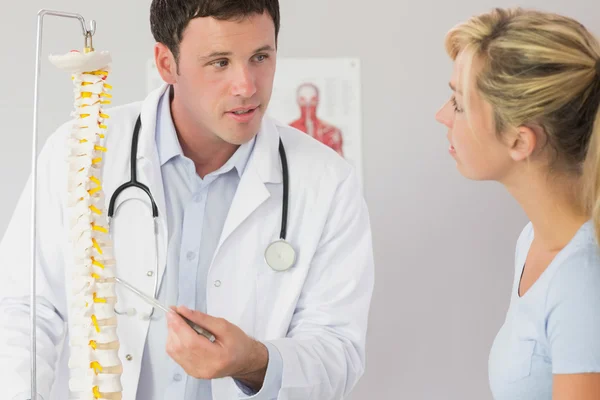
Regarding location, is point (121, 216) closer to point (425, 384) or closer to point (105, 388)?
point (105, 388)

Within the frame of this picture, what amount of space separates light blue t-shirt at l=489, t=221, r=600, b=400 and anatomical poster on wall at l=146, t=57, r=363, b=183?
1197mm

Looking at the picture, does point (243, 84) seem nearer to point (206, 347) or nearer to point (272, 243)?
point (272, 243)

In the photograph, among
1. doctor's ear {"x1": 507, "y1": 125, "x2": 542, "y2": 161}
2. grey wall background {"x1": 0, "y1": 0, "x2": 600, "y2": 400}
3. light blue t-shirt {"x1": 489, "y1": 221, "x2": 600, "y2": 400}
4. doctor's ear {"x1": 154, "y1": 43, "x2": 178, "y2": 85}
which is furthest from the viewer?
grey wall background {"x1": 0, "y1": 0, "x2": 600, "y2": 400}

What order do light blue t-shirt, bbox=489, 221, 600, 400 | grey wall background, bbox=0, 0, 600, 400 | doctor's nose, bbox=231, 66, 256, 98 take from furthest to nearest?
grey wall background, bbox=0, 0, 600, 400
doctor's nose, bbox=231, 66, 256, 98
light blue t-shirt, bbox=489, 221, 600, 400

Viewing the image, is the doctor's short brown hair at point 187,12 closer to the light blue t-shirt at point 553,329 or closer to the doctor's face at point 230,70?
A: the doctor's face at point 230,70

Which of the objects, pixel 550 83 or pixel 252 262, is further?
pixel 252 262

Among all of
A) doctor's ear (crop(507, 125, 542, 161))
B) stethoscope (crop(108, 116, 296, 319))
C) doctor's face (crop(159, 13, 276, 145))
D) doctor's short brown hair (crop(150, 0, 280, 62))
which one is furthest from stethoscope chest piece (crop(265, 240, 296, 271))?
doctor's ear (crop(507, 125, 542, 161))

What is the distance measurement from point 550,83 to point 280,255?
0.70 metres

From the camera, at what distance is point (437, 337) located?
8.27 feet

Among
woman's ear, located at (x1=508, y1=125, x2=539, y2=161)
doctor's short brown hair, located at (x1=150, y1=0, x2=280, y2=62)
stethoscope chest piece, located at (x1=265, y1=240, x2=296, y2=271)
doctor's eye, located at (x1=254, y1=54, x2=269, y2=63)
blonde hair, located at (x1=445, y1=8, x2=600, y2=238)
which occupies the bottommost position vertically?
stethoscope chest piece, located at (x1=265, y1=240, x2=296, y2=271)

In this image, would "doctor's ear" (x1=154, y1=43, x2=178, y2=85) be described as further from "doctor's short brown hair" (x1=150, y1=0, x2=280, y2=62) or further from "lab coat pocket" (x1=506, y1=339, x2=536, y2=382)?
"lab coat pocket" (x1=506, y1=339, x2=536, y2=382)

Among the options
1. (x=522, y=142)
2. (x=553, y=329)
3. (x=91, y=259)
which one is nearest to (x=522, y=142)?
(x=522, y=142)

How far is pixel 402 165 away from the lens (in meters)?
2.49

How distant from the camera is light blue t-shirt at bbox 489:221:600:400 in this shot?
45.2 inches
